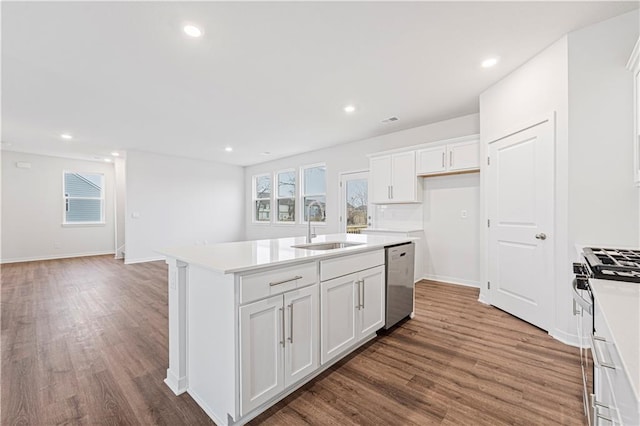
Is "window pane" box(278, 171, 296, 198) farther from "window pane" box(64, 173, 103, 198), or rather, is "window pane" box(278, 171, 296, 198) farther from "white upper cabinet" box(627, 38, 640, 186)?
"white upper cabinet" box(627, 38, 640, 186)

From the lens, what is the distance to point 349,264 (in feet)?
6.99

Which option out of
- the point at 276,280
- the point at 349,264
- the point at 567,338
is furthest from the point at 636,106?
the point at 276,280

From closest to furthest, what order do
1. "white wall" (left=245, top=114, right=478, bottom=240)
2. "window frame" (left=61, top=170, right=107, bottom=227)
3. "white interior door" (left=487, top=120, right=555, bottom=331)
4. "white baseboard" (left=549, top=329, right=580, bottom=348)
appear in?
"white baseboard" (left=549, top=329, right=580, bottom=348) < "white interior door" (left=487, top=120, right=555, bottom=331) < "white wall" (left=245, top=114, right=478, bottom=240) < "window frame" (left=61, top=170, right=107, bottom=227)

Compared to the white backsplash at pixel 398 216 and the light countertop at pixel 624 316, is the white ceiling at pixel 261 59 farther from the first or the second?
the light countertop at pixel 624 316

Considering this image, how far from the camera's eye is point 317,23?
85.6 inches

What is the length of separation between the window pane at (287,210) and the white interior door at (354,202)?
173 centimetres

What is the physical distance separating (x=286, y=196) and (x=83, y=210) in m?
5.42

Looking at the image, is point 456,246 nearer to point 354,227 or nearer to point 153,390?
point 354,227

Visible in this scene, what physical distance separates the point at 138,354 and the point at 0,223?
22.9 ft

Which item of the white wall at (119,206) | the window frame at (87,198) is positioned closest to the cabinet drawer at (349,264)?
the white wall at (119,206)

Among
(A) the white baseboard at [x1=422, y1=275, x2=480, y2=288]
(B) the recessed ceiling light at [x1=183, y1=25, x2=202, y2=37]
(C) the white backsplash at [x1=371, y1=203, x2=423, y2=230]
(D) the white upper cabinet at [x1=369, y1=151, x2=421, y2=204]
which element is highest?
(B) the recessed ceiling light at [x1=183, y1=25, x2=202, y2=37]

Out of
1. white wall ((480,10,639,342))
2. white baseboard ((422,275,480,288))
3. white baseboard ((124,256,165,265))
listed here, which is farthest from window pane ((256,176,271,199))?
white wall ((480,10,639,342))

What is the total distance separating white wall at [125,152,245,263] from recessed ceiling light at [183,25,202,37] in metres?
5.12

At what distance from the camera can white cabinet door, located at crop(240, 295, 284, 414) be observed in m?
1.41
